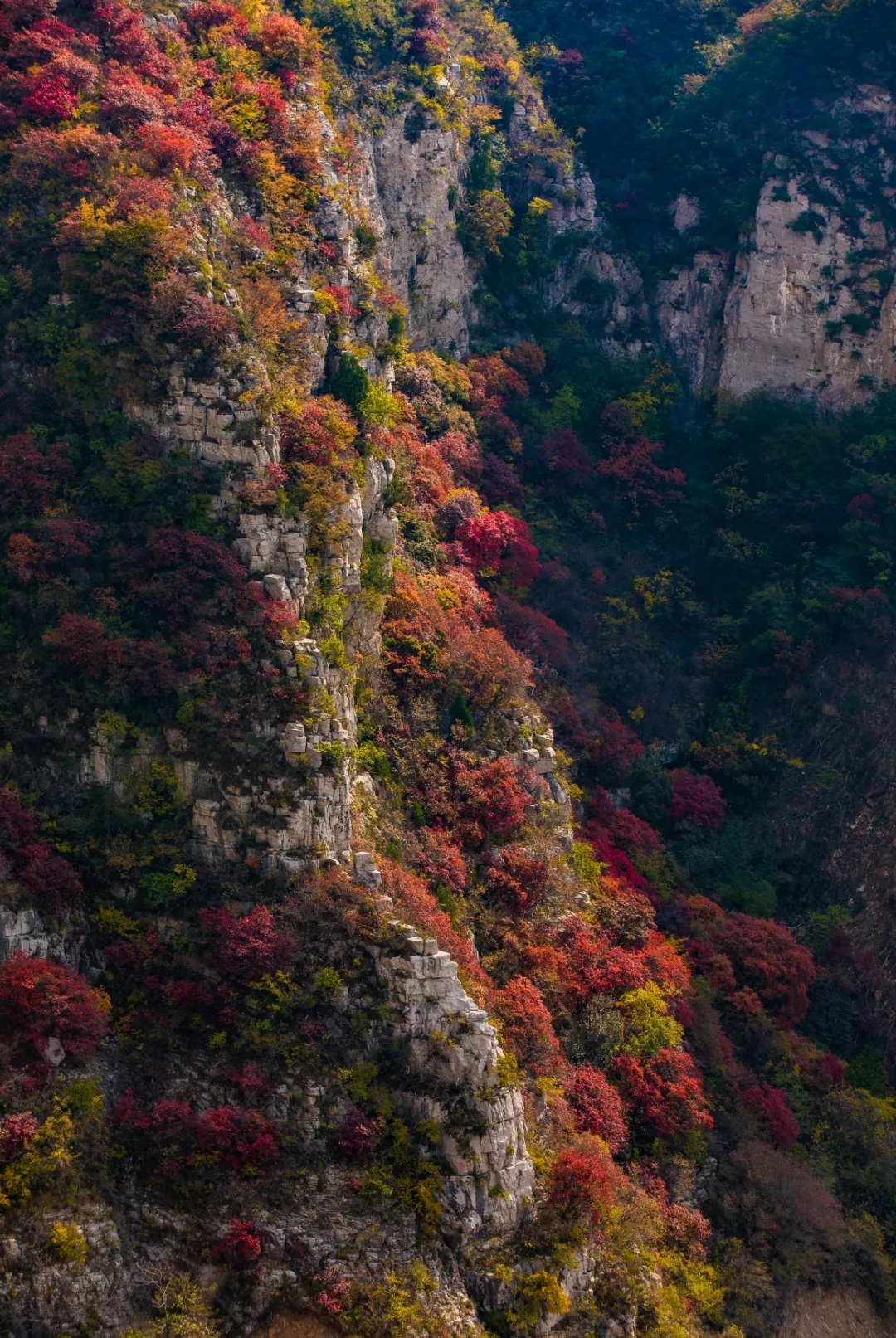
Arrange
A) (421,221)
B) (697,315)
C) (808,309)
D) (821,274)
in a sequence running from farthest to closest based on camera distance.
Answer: (697,315)
(808,309)
(821,274)
(421,221)

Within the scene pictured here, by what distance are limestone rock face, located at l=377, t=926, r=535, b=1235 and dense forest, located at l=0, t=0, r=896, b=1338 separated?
0.31ft

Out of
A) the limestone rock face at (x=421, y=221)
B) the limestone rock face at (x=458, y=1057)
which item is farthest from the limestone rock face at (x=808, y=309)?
the limestone rock face at (x=458, y=1057)

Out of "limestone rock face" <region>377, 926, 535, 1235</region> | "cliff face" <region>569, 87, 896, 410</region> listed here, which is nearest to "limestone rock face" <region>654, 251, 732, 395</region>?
"cliff face" <region>569, 87, 896, 410</region>

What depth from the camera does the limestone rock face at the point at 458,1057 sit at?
3200 cm

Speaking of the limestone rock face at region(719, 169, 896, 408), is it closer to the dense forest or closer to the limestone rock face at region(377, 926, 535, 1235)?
the dense forest

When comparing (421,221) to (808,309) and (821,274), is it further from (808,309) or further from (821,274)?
(821,274)

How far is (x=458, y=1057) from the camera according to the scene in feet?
106

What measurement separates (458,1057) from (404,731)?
9773mm

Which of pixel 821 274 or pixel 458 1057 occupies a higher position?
pixel 821 274

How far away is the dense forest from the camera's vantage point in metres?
30.8

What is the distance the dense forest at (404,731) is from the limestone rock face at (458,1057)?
9cm

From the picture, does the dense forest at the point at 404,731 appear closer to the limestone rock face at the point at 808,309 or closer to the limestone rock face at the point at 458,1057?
the limestone rock face at the point at 458,1057

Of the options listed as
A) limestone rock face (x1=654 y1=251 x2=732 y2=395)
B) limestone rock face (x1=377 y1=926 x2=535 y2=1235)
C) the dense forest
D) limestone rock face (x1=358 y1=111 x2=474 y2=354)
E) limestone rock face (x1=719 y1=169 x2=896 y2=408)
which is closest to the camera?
the dense forest

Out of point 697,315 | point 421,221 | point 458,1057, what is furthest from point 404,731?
point 697,315
